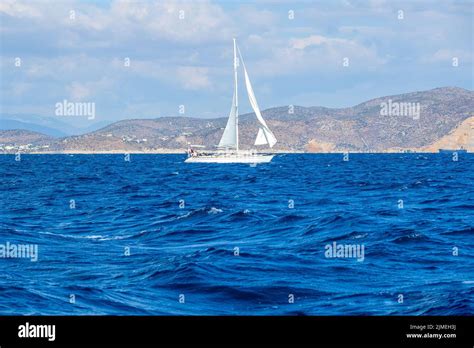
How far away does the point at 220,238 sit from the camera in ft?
97.7

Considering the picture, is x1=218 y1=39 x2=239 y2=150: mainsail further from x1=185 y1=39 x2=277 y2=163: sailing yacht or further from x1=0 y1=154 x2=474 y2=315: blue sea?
x1=0 y1=154 x2=474 y2=315: blue sea

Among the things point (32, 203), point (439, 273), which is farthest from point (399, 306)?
point (32, 203)

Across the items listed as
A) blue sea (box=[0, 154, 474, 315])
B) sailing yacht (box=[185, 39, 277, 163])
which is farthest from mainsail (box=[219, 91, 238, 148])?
blue sea (box=[0, 154, 474, 315])

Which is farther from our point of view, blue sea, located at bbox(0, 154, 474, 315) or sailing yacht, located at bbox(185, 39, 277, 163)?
sailing yacht, located at bbox(185, 39, 277, 163)

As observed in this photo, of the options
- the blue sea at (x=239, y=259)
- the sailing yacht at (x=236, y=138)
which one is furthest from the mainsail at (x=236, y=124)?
the blue sea at (x=239, y=259)

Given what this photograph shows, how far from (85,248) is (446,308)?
14.4m

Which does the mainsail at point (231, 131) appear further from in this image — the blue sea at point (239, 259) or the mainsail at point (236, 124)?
the blue sea at point (239, 259)

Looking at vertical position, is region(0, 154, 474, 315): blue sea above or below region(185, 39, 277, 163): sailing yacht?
below

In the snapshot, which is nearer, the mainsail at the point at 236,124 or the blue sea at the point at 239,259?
the blue sea at the point at 239,259

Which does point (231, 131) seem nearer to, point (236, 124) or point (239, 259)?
point (236, 124)

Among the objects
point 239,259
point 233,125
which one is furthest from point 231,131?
point 239,259
